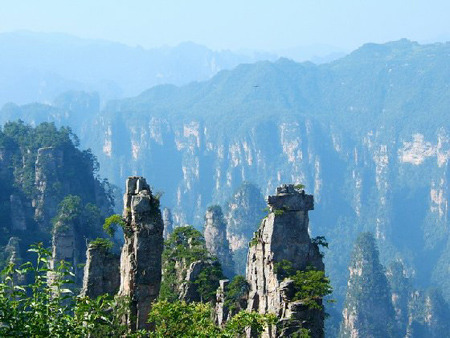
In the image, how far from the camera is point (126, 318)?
33312 millimetres

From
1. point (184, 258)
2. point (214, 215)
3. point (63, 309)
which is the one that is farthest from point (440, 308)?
point (63, 309)

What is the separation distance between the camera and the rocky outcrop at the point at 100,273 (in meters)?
43.0

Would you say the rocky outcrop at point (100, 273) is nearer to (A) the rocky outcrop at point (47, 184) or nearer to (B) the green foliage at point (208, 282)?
(B) the green foliage at point (208, 282)

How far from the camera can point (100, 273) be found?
4306 cm

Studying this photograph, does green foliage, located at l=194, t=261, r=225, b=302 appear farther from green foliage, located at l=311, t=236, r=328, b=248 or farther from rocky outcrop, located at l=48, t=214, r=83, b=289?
rocky outcrop, located at l=48, t=214, r=83, b=289

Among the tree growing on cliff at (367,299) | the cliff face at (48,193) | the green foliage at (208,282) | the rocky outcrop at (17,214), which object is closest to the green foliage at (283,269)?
the green foliage at (208,282)

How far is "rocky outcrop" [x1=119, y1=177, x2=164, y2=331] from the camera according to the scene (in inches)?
1314

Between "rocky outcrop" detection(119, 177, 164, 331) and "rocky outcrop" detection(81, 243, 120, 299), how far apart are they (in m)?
8.97

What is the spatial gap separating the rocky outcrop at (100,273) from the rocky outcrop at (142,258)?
897cm

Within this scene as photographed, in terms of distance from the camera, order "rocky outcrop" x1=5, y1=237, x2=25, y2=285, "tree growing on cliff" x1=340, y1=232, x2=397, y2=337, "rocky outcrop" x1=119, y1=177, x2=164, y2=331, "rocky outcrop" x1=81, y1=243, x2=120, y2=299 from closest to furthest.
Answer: "rocky outcrop" x1=119, y1=177, x2=164, y2=331 < "rocky outcrop" x1=81, y1=243, x2=120, y2=299 < "rocky outcrop" x1=5, y1=237, x2=25, y2=285 < "tree growing on cliff" x1=340, y1=232, x2=397, y2=337

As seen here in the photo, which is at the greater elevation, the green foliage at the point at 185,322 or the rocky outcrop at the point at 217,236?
the rocky outcrop at the point at 217,236

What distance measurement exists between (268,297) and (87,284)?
10.7 meters

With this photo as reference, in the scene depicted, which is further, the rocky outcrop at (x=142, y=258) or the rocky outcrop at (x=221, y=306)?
the rocky outcrop at (x=221, y=306)

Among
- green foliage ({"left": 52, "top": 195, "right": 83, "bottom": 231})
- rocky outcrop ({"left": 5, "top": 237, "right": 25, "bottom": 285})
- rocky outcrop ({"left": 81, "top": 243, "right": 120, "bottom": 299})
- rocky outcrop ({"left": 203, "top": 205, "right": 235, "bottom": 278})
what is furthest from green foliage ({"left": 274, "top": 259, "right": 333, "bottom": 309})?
rocky outcrop ({"left": 203, "top": 205, "right": 235, "bottom": 278})
